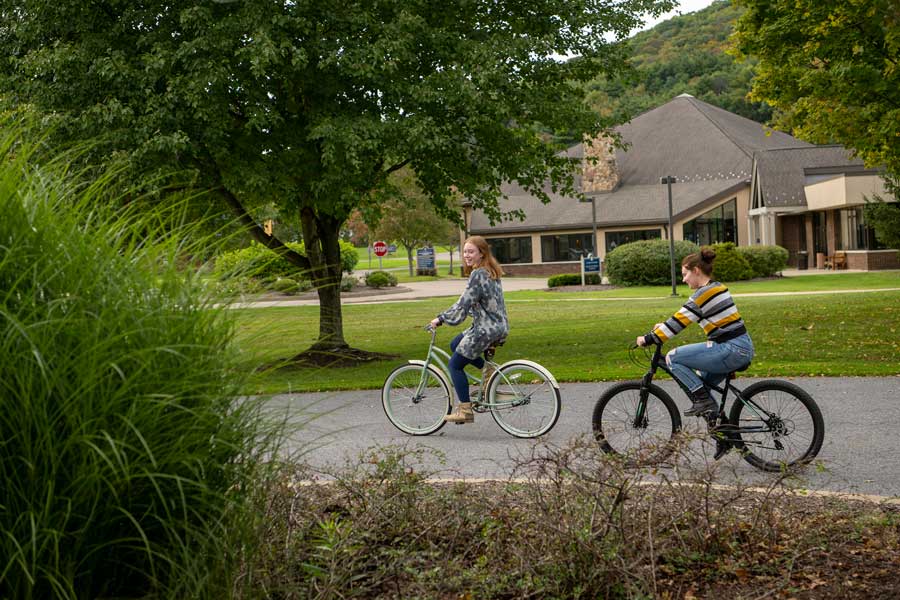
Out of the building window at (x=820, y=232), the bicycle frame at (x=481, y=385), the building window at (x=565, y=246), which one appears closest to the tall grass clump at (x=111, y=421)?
the bicycle frame at (x=481, y=385)

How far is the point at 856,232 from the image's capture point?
4666 centimetres

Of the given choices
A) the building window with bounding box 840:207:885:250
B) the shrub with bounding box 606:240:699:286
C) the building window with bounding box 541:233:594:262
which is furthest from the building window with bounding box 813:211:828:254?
the building window with bounding box 541:233:594:262

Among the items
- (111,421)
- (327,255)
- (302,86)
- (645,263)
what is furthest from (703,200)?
(111,421)

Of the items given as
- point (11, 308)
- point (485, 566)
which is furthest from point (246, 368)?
point (485, 566)

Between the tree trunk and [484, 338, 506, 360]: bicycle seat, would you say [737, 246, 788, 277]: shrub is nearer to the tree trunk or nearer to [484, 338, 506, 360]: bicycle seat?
the tree trunk

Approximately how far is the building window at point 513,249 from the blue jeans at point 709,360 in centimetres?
5855

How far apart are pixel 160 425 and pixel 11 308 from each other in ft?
2.10

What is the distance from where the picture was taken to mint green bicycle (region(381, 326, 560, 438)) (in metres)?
8.88

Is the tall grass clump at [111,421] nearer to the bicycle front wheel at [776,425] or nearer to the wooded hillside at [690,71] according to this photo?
the bicycle front wheel at [776,425]

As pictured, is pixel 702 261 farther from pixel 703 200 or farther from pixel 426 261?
pixel 426 261

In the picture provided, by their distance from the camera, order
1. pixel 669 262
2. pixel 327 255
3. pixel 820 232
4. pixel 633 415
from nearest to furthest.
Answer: pixel 633 415
pixel 327 255
pixel 669 262
pixel 820 232

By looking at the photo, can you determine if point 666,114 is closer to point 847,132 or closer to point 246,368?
point 847,132

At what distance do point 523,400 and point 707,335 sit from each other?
228 cm

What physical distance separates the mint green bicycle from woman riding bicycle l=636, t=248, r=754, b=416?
156 cm
